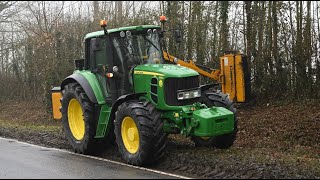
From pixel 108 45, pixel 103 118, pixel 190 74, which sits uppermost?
pixel 108 45

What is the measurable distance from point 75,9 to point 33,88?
5.68 metres

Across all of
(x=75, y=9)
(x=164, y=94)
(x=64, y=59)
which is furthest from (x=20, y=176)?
(x=75, y=9)

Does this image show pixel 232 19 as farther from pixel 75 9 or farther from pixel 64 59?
pixel 75 9

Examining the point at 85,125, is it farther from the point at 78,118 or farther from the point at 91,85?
the point at 78,118

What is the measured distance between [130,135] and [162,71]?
1.33 metres

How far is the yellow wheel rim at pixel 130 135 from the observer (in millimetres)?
8312

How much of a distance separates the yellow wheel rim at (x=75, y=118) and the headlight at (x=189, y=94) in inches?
110

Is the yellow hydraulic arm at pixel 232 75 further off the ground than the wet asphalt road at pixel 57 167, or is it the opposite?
the yellow hydraulic arm at pixel 232 75

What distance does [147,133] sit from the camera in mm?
7809

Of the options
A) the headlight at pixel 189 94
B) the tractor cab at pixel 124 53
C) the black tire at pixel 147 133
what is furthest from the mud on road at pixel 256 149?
the tractor cab at pixel 124 53

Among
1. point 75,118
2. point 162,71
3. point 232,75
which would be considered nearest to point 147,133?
point 162,71

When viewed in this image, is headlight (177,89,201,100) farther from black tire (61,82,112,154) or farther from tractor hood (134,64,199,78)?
black tire (61,82,112,154)

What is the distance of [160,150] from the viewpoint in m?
7.92

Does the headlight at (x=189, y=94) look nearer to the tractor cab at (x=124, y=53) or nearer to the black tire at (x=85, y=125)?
the tractor cab at (x=124, y=53)
